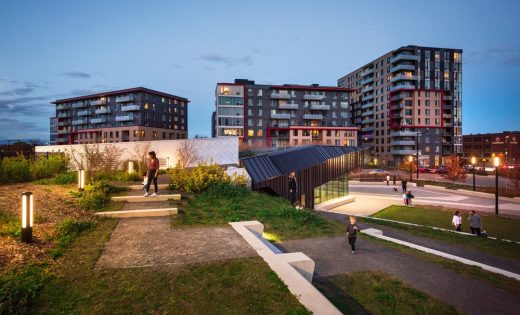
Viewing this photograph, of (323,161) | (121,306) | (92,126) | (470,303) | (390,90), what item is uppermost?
(390,90)

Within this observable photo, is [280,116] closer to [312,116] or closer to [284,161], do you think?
[312,116]

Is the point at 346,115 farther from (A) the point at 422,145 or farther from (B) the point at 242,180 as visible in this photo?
(B) the point at 242,180

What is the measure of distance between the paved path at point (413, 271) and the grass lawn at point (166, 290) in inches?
88.1

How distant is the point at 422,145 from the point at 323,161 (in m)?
67.5

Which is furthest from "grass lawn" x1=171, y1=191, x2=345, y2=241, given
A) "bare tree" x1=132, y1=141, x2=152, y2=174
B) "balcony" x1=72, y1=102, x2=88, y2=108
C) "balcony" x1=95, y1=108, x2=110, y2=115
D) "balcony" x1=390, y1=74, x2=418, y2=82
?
"balcony" x1=72, y1=102, x2=88, y2=108

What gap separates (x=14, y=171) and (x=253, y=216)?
42.4 feet

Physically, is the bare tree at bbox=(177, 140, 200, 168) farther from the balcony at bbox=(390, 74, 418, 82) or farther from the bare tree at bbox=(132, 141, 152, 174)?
the balcony at bbox=(390, 74, 418, 82)

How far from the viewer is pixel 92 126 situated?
85.1 metres

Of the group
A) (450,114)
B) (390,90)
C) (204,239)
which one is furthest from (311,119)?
(204,239)

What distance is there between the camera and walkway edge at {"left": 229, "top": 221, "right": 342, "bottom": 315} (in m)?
4.22

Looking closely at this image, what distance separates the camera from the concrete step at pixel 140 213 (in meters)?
9.47

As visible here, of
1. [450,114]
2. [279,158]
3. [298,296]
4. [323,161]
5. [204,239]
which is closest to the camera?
[298,296]

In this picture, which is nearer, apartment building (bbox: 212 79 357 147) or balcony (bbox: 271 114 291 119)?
apartment building (bbox: 212 79 357 147)

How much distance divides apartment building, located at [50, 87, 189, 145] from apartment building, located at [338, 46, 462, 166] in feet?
198
